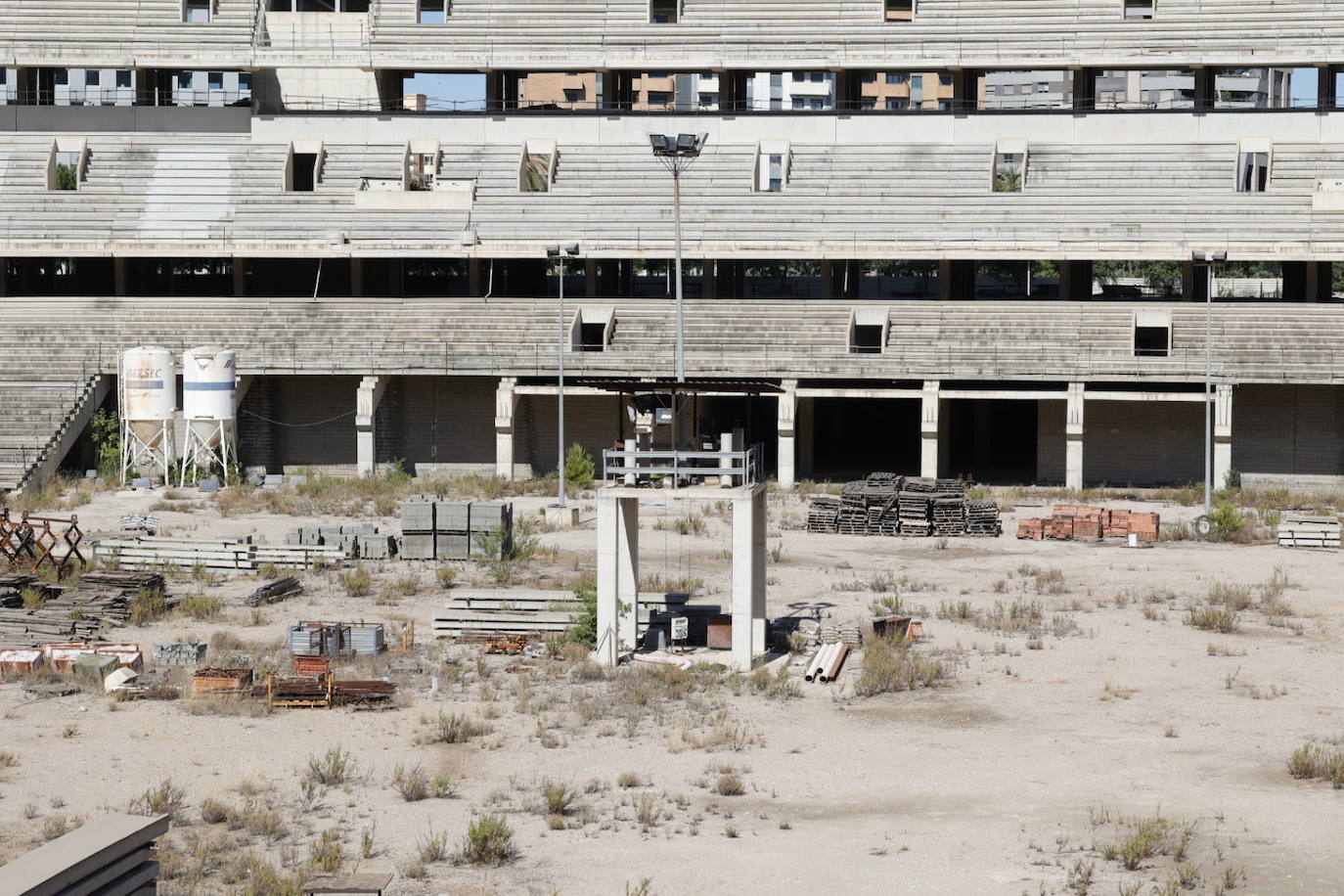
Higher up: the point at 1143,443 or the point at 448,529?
the point at 1143,443

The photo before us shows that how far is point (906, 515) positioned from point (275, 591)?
16.4m

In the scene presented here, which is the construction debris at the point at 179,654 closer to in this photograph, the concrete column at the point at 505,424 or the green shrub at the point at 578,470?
A: the green shrub at the point at 578,470

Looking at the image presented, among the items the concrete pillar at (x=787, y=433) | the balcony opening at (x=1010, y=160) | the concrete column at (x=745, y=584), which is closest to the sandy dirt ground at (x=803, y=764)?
the concrete column at (x=745, y=584)

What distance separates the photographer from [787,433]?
4872 cm

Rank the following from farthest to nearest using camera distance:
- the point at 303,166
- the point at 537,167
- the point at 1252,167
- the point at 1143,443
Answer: the point at 303,166 < the point at 537,167 < the point at 1252,167 < the point at 1143,443

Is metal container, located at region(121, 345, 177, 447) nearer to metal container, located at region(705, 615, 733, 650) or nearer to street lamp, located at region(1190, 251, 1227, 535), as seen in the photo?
metal container, located at region(705, 615, 733, 650)

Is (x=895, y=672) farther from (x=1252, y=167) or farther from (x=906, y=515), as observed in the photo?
(x=1252, y=167)

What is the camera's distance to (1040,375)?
159ft

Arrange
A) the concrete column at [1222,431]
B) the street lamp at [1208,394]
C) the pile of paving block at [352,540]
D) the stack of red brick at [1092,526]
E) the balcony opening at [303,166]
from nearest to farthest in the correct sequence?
the pile of paving block at [352,540] < the stack of red brick at [1092,526] < the street lamp at [1208,394] < the concrete column at [1222,431] < the balcony opening at [303,166]

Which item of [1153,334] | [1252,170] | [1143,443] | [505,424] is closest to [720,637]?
[505,424]

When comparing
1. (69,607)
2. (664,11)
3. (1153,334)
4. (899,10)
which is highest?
(664,11)

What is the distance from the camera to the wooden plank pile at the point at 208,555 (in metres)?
34.1

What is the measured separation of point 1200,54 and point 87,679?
4249 cm

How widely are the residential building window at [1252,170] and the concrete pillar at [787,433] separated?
16.1 meters
